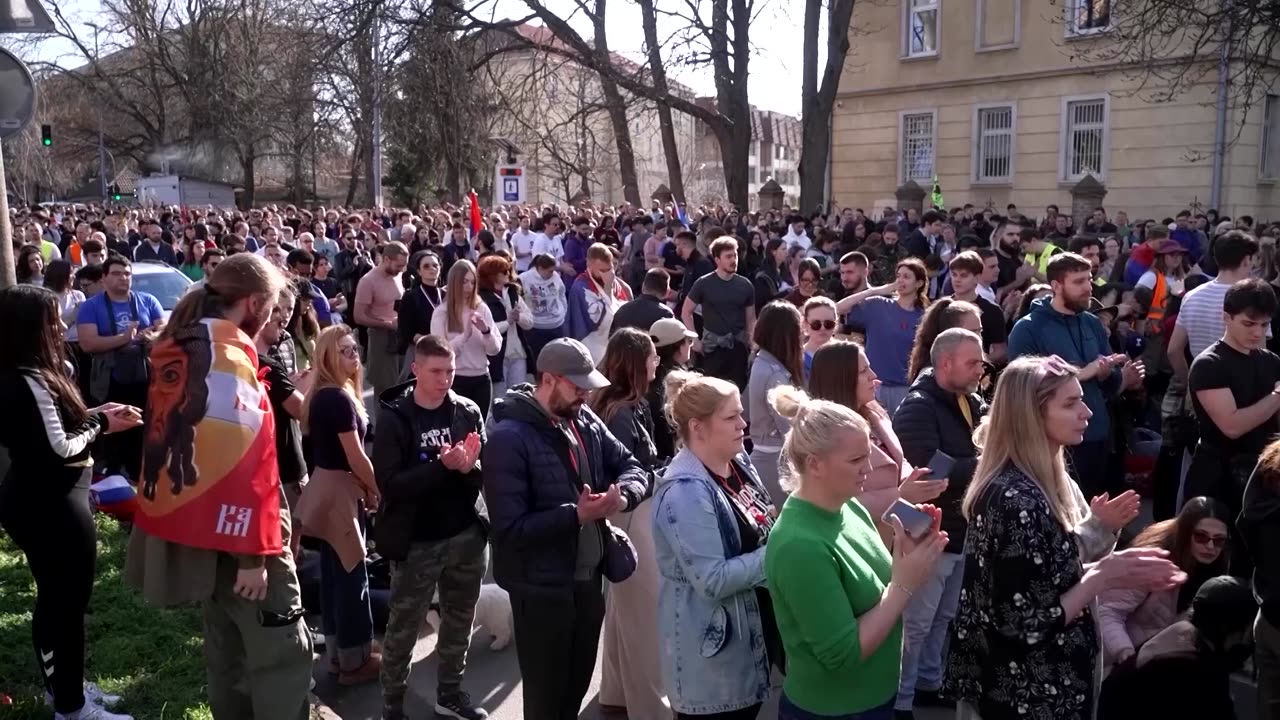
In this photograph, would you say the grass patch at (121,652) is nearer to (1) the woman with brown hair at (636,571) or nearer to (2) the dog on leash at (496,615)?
(2) the dog on leash at (496,615)

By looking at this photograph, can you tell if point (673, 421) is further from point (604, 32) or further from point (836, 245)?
point (604, 32)

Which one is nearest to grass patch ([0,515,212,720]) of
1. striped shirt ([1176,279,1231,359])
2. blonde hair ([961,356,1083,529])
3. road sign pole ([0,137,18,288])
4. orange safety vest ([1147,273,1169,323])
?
road sign pole ([0,137,18,288])

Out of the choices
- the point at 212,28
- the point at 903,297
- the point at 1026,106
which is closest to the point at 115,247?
the point at 903,297

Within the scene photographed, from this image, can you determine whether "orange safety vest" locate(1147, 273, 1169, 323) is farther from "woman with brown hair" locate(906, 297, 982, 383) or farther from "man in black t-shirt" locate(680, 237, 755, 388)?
"woman with brown hair" locate(906, 297, 982, 383)

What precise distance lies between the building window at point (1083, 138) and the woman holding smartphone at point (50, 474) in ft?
93.1

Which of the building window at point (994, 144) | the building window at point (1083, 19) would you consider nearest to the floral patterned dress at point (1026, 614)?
the building window at point (1083, 19)

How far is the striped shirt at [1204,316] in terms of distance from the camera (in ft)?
22.0

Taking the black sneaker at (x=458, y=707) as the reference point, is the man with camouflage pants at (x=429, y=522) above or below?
above

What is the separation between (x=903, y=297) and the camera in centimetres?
763

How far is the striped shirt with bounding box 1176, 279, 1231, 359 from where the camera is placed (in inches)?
264

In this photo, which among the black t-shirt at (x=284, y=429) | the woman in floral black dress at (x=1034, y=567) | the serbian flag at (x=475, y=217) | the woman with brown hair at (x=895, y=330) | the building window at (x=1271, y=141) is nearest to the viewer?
the woman in floral black dress at (x=1034, y=567)

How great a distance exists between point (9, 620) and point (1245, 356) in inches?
264

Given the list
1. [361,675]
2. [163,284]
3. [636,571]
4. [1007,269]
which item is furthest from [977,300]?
[163,284]

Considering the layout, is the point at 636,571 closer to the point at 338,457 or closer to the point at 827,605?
the point at 338,457
